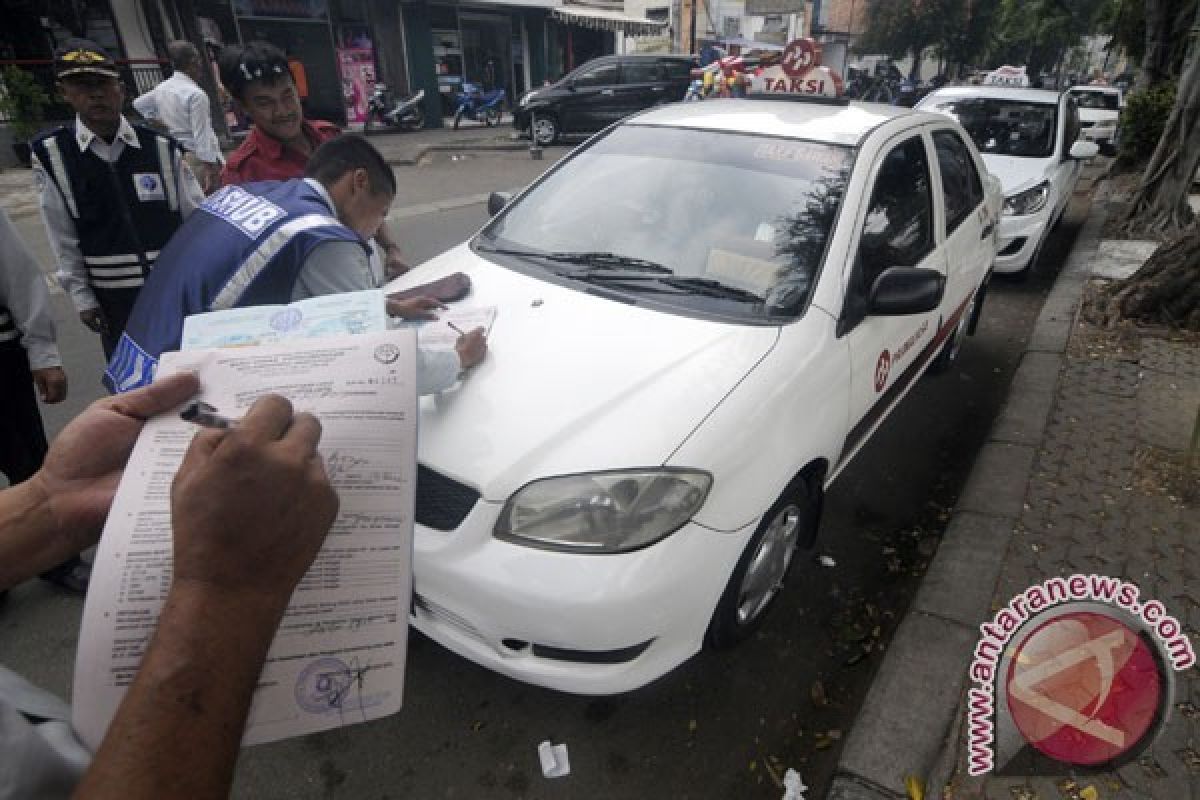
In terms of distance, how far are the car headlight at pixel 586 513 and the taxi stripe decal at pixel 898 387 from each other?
112cm

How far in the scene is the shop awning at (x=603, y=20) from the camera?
65.1 feet

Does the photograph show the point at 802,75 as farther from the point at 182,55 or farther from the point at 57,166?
the point at 182,55

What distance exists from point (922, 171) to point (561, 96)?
486 inches

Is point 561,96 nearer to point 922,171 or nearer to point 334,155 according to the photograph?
point 922,171

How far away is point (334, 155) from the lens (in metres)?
2.03

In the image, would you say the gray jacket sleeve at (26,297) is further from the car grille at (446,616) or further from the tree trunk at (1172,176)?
the tree trunk at (1172,176)

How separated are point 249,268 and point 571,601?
3.87 ft

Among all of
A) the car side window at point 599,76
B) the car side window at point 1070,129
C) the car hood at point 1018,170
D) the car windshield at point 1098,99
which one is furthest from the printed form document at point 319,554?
the car windshield at point 1098,99

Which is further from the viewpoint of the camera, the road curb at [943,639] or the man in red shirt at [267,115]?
the man in red shirt at [267,115]

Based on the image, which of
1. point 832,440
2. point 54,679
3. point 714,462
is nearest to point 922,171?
point 832,440

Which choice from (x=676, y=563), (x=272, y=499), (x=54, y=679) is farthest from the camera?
(x=54, y=679)

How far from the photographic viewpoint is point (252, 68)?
291 centimetres

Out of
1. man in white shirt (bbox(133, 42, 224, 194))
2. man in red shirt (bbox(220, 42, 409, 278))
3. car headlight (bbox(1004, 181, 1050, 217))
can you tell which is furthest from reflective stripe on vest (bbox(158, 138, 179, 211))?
car headlight (bbox(1004, 181, 1050, 217))

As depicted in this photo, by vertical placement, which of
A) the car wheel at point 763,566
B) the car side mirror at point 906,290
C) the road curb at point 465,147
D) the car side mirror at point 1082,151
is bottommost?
the road curb at point 465,147
